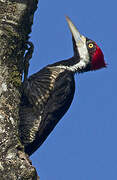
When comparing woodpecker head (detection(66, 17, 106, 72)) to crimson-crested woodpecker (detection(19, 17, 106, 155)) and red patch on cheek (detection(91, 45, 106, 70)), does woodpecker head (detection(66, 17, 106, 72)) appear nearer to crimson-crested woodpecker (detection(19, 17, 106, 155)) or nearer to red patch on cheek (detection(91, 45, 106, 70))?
red patch on cheek (detection(91, 45, 106, 70))

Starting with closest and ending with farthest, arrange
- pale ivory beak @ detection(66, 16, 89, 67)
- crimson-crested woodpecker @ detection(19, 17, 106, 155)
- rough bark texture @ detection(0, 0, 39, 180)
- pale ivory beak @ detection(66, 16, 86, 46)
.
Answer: rough bark texture @ detection(0, 0, 39, 180) < crimson-crested woodpecker @ detection(19, 17, 106, 155) < pale ivory beak @ detection(66, 16, 89, 67) < pale ivory beak @ detection(66, 16, 86, 46)

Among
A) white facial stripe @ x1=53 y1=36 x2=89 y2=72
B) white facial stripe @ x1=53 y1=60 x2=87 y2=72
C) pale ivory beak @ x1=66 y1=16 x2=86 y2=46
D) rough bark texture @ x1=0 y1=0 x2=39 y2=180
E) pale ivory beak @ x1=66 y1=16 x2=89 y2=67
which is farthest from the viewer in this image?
pale ivory beak @ x1=66 y1=16 x2=86 y2=46

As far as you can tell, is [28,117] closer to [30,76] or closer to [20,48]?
[30,76]

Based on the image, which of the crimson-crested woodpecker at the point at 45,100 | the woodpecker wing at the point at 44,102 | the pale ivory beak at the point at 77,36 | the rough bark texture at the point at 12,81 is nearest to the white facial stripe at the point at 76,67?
the crimson-crested woodpecker at the point at 45,100

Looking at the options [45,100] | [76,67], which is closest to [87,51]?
[76,67]

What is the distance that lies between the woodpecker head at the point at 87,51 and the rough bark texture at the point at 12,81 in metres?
2.22

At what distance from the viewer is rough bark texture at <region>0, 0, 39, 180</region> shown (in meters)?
3.54

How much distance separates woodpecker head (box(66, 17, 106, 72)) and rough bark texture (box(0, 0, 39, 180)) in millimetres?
2222

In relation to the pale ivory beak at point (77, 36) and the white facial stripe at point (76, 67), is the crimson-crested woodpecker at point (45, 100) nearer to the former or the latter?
the white facial stripe at point (76, 67)

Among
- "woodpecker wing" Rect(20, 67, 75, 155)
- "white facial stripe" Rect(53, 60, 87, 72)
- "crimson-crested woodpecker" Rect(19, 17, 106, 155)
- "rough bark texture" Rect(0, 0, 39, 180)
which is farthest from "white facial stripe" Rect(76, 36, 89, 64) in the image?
"rough bark texture" Rect(0, 0, 39, 180)

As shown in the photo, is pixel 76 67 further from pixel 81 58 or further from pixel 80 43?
pixel 80 43

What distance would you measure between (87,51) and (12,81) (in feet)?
10.2

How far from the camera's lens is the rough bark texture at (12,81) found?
354 centimetres

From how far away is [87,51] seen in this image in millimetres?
6898
